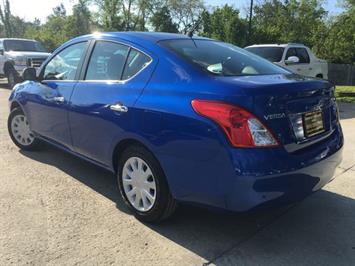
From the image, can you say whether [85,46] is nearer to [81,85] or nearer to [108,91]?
[81,85]

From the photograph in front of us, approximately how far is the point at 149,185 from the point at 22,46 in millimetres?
14783

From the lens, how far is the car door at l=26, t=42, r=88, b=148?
491 centimetres

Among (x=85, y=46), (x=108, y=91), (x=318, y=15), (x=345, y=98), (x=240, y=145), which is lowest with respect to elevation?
(x=345, y=98)

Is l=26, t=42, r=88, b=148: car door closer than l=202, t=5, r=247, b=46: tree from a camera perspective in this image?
Yes

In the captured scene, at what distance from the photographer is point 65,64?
17.2ft

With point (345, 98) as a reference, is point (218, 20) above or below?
above

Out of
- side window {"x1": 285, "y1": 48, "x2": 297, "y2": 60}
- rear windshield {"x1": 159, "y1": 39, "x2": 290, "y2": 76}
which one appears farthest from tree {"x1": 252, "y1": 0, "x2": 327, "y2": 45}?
rear windshield {"x1": 159, "y1": 39, "x2": 290, "y2": 76}

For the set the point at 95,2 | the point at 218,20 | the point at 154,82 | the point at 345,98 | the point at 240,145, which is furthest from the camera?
the point at 95,2

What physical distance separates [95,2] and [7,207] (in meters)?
49.0

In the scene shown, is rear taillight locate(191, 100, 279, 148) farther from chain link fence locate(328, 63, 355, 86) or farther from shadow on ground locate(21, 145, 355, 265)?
chain link fence locate(328, 63, 355, 86)

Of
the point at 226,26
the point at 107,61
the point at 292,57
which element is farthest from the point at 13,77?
the point at 226,26

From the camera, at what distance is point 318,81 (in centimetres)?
387

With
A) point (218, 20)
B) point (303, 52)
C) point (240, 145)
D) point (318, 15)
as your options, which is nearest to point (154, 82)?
point (240, 145)

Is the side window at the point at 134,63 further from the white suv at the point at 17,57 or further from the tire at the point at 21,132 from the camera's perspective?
the white suv at the point at 17,57
